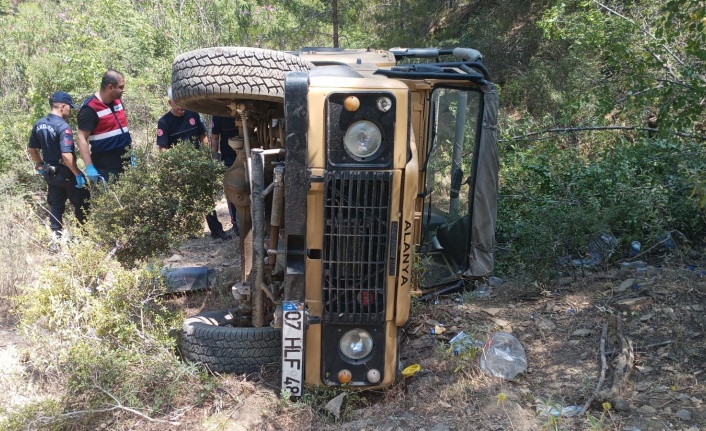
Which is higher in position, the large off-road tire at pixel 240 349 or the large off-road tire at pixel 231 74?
the large off-road tire at pixel 231 74

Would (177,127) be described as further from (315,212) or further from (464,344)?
(464,344)

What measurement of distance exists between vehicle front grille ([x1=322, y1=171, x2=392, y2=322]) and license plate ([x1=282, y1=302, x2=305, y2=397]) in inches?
6.6

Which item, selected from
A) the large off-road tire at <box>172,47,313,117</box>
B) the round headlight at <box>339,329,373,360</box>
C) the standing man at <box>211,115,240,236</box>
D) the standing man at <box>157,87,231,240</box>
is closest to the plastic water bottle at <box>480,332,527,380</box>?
the round headlight at <box>339,329,373,360</box>

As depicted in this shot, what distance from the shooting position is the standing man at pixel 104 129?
6.28 meters

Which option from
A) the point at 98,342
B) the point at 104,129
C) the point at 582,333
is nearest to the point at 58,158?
the point at 104,129

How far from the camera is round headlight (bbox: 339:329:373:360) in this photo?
374 cm

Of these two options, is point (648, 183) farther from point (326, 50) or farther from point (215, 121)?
point (215, 121)

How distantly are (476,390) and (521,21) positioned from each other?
924 centimetres

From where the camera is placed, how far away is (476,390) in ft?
12.4

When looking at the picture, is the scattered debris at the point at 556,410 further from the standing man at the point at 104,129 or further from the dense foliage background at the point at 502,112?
the standing man at the point at 104,129

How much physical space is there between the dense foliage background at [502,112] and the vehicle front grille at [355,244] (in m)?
1.10

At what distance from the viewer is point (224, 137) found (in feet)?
23.5

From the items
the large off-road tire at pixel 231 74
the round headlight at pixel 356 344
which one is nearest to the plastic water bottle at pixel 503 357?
the round headlight at pixel 356 344

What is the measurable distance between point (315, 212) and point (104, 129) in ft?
12.6
